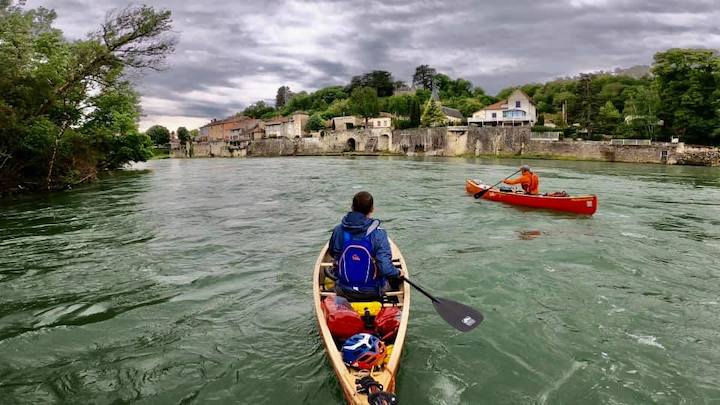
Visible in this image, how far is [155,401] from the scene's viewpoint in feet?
14.2

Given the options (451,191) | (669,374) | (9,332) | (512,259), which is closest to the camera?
(669,374)

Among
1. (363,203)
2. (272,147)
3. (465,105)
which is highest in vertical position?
(465,105)

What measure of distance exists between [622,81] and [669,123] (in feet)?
159

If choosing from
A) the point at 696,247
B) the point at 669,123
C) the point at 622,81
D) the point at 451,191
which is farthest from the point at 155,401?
the point at 622,81

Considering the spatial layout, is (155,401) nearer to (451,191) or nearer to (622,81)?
(451,191)

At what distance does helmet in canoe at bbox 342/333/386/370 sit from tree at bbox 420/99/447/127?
62849mm

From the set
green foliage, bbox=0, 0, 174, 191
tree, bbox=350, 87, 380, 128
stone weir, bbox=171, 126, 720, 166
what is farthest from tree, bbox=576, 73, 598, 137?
green foliage, bbox=0, 0, 174, 191

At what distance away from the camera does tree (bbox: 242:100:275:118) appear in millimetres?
137750

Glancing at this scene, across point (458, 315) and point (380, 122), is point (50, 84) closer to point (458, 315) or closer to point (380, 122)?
point (458, 315)

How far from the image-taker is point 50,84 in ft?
59.8

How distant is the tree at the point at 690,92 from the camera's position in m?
41.6

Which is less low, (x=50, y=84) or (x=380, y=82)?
(x=380, y=82)

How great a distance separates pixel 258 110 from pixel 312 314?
458 ft

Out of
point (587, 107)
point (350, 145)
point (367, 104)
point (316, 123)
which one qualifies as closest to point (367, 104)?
point (367, 104)
